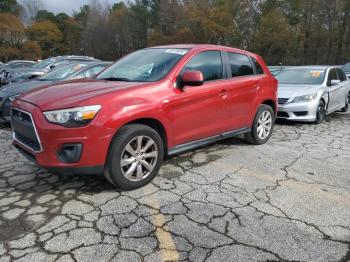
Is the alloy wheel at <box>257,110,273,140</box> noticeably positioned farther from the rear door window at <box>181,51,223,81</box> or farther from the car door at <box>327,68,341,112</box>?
the car door at <box>327,68,341,112</box>

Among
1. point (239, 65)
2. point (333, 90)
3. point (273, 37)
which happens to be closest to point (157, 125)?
point (239, 65)

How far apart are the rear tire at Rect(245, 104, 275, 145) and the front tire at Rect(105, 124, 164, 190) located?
7.44 ft

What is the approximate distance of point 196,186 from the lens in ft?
13.4

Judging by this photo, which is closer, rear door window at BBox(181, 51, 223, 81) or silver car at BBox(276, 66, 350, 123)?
rear door window at BBox(181, 51, 223, 81)

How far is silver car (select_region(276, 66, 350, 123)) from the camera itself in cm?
777

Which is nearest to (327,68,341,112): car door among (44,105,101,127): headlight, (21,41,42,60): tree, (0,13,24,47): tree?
(44,105,101,127): headlight

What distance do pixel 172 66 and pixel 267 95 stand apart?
229 cm

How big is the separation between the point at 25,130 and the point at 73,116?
0.70 metres

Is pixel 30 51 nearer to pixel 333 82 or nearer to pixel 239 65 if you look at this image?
pixel 333 82

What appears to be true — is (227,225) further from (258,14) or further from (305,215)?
(258,14)

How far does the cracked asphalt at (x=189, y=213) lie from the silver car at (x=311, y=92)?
2.77m

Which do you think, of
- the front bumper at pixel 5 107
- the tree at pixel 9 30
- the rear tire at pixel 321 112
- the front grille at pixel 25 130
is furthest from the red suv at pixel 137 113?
the tree at pixel 9 30

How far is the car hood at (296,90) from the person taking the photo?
788 centimetres

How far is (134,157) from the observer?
3.85 metres
